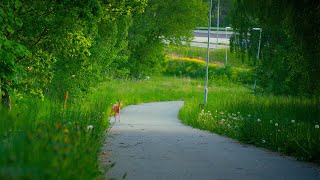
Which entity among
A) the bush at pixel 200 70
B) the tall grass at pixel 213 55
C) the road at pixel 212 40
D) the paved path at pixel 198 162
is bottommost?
the paved path at pixel 198 162

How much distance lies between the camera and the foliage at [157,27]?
6550cm

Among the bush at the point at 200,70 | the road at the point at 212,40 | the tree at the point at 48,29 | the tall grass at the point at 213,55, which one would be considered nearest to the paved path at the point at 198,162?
the tree at the point at 48,29

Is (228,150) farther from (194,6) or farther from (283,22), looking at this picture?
(194,6)

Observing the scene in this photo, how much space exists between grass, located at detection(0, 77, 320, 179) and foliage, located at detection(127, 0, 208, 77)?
32.1m

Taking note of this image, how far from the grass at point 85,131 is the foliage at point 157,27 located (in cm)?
3212

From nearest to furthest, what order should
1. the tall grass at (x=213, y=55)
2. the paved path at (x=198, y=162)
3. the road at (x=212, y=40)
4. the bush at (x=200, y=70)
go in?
the paved path at (x=198, y=162) → the bush at (x=200, y=70) → the tall grass at (x=213, y=55) → the road at (x=212, y=40)

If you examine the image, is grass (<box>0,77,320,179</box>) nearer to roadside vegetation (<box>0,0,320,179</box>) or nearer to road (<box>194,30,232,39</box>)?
roadside vegetation (<box>0,0,320,179</box>)

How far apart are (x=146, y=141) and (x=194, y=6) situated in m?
53.6

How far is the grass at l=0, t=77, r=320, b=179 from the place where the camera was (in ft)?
15.1

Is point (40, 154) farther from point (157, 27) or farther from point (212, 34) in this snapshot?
point (212, 34)

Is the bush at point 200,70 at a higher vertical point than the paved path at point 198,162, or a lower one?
higher

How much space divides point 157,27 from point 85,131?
59.2 meters

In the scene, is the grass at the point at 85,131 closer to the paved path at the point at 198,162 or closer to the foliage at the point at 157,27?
the paved path at the point at 198,162

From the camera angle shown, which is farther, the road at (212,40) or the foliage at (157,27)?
the road at (212,40)
